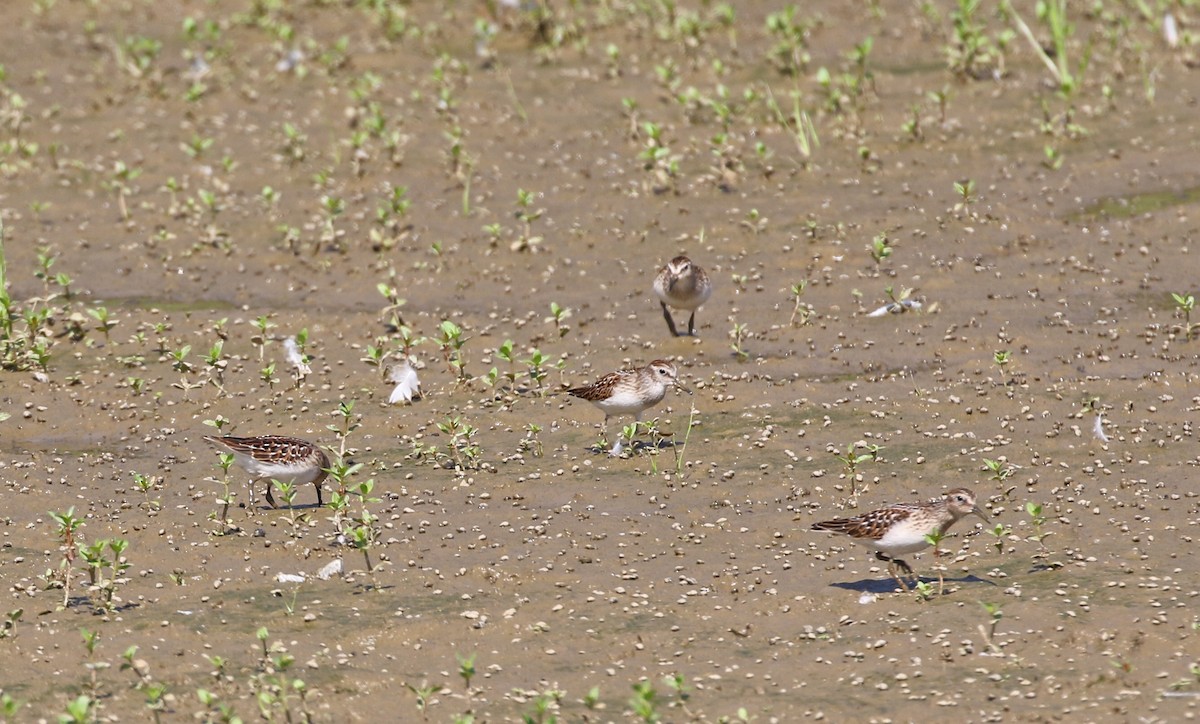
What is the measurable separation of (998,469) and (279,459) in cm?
520

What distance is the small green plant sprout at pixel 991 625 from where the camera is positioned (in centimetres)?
1022

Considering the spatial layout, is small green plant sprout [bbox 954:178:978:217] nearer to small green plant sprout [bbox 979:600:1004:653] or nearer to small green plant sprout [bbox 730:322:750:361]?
small green plant sprout [bbox 730:322:750:361]

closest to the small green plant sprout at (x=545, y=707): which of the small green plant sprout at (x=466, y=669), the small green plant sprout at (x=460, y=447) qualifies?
the small green plant sprout at (x=466, y=669)

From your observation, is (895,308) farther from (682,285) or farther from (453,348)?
(453,348)

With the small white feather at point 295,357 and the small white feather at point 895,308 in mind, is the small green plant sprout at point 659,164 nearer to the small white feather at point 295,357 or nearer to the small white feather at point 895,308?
the small white feather at point 895,308

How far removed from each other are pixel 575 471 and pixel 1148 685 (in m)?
5.28

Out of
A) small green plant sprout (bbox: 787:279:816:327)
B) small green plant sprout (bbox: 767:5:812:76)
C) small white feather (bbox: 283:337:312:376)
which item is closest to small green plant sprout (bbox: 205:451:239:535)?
small white feather (bbox: 283:337:312:376)

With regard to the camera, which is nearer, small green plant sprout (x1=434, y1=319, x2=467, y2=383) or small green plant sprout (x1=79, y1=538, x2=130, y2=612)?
small green plant sprout (x1=79, y1=538, x2=130, y2=612)

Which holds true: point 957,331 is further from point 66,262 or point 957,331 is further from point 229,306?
point 66,262

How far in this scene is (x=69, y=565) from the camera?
11.4 metres

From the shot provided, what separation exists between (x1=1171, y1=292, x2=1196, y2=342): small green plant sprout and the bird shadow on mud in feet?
16.2

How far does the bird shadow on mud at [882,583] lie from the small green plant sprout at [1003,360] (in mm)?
3497

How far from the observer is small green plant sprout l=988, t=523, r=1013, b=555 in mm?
11375

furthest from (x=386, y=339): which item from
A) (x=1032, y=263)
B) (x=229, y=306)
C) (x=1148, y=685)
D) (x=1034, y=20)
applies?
(x=1034, y=20)
